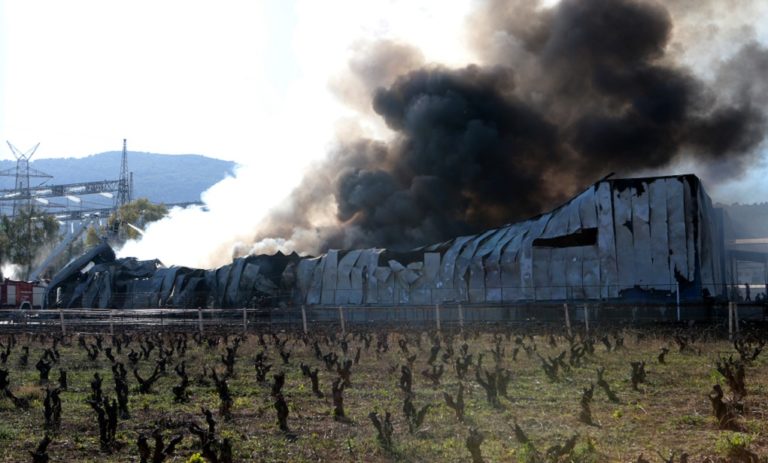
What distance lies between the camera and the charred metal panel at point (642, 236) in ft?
123

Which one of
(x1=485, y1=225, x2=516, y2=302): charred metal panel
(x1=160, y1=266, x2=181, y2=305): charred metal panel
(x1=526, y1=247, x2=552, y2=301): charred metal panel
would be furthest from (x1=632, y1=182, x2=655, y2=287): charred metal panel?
(x1=160, y1=266, x2=181, y2=305): charred metal panel

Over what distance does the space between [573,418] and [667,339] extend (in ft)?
45.6

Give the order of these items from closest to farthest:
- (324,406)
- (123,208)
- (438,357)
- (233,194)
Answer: (324,406) < (438,357) < (233,194) < (123,208)

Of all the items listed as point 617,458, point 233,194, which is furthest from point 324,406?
point 233,194

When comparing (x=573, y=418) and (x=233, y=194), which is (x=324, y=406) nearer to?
(x=573, y=418)

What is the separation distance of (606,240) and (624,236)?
2.59ft

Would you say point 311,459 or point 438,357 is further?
point 438,357

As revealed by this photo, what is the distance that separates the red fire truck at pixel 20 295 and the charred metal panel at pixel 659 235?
40.0 m

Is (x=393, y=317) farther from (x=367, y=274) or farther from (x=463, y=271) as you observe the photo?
(x=367, y=274)

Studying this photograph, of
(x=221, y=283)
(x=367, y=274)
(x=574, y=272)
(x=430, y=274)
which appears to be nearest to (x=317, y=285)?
(x=367, y=274)

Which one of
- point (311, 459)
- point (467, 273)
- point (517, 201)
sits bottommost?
point (311, 459)

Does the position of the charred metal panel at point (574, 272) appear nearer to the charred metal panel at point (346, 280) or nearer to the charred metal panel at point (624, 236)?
the charred metal panel at point (624, 236)

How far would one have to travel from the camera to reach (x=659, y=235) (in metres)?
37.3

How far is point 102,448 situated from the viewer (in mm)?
10609
